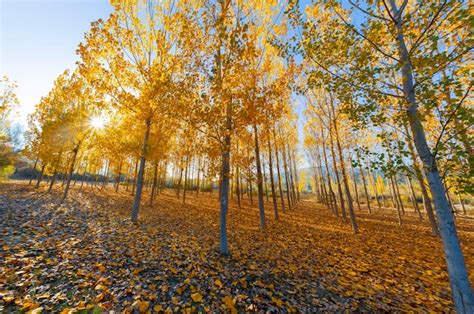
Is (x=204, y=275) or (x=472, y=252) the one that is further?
(x=472, y=252)

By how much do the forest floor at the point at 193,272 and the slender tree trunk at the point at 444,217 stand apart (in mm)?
1116

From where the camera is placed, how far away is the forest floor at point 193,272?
300 centimetres

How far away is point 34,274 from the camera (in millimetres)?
3287

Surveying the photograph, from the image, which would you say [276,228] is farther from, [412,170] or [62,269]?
[62,269]

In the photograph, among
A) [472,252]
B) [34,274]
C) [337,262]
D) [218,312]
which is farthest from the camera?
[472,252]

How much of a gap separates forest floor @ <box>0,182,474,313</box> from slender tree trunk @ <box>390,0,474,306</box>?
1116 mm

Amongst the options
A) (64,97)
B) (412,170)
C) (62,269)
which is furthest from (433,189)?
(64,97)

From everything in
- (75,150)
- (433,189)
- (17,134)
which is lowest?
(433,189)

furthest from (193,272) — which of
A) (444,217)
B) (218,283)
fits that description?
(444,217)

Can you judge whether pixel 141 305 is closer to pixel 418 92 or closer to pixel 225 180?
pixel 225 180

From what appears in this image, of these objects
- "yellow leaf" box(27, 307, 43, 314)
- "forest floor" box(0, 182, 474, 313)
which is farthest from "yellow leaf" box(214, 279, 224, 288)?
"yellow leaf" box(27, 307, 43, 314)

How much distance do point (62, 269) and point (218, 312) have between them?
10.7ft

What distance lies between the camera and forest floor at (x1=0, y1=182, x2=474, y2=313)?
3.00 meters

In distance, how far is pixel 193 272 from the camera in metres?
3.97
